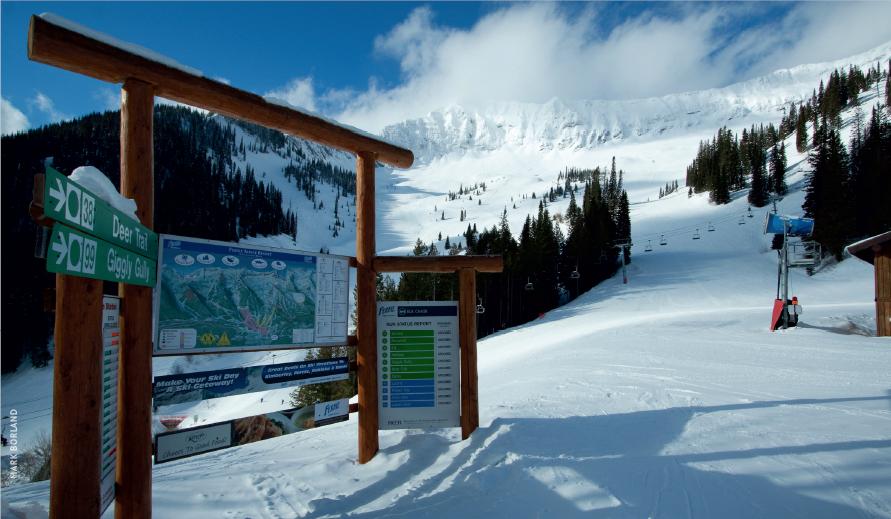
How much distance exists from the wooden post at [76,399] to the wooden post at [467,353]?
3.53m

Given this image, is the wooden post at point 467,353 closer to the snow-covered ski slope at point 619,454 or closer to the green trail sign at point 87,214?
the snow-covered ski slope at point 619,454

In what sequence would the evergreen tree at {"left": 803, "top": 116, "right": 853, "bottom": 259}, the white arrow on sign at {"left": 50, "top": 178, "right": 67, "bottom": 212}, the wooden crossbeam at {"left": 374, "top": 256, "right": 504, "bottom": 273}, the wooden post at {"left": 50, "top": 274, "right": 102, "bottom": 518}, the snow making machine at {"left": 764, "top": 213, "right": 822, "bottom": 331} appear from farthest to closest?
the evergreen tree at {"left": 803, "top": 116, "right": 853, "bottom": 259} < the snow making machine at {"left": 764, "top": 213, "right": 822, "bottom": 331} < the wooden crossbeam at {"left": 374, "top": 256, "right": 504, "bottom": 273} < the wooden post at {"left": 50, "top": 274, "right": 102, "bottom": 518} < the white arrow on sign at {"left": 50, "top": 178, "right": 67, "bottom": 212}

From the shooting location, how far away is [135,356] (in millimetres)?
3434

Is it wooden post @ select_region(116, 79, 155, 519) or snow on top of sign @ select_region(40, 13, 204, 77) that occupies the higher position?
snow on top of sign @ select_region(40, 13, 204, 77)

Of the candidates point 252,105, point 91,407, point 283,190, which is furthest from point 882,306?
point 283,190

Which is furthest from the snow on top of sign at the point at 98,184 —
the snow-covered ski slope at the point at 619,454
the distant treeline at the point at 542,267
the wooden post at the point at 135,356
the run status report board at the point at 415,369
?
the distant treeline at the point at 542,267

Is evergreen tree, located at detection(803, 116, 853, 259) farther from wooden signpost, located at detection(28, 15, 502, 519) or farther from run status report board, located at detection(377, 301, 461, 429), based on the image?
wooden signpost, located at detection(28, 15, 502, 519)

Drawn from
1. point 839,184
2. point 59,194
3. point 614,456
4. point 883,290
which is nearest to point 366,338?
point 614,456

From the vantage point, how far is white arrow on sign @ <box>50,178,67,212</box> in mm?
2205

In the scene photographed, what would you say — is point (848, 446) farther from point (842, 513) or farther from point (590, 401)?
point (590, 401)

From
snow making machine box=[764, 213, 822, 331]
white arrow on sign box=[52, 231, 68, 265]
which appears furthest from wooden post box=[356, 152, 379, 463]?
snow making machine box=[764, 213, 822, 331]

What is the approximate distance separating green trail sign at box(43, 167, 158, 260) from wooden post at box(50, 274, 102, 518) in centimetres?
33

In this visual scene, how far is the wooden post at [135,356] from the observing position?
3.40 metres

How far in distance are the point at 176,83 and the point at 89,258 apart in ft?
6.43
